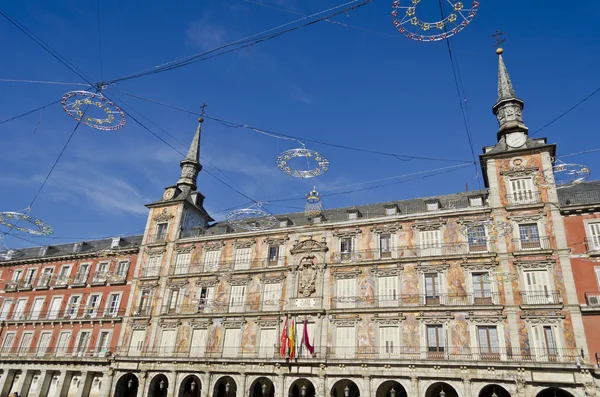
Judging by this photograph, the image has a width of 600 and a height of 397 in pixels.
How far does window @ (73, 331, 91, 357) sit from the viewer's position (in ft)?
135

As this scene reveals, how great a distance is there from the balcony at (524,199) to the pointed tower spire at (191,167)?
31.5 meters

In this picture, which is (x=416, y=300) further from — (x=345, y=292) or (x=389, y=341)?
(x=345, y=292)

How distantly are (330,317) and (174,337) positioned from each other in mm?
14258

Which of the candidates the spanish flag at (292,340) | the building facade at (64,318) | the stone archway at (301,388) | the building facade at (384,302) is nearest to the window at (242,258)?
the building facade at (384,302)

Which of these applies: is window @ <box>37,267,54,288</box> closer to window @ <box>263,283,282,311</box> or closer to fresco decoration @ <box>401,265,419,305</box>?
window @ <box>263,283,282,311</box>

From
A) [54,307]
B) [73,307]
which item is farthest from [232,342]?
[54,307]

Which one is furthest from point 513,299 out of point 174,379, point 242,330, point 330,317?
point 174,379

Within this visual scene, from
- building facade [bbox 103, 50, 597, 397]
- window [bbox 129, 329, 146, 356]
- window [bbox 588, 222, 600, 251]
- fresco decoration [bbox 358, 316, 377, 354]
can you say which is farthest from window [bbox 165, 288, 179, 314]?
window [bbox 588, 222, 600, 251]

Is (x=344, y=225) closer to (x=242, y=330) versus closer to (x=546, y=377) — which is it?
(x=242, y=330)

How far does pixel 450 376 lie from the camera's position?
2877 centimetres

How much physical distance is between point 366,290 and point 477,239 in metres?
9.15

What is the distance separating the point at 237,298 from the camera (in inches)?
1505

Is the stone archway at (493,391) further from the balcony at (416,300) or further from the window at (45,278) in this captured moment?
the window at (45,278)

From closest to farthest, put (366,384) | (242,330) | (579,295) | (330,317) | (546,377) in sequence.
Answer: (546,377) < (579,295) < (366,384) < (330,317) < (242,330)
